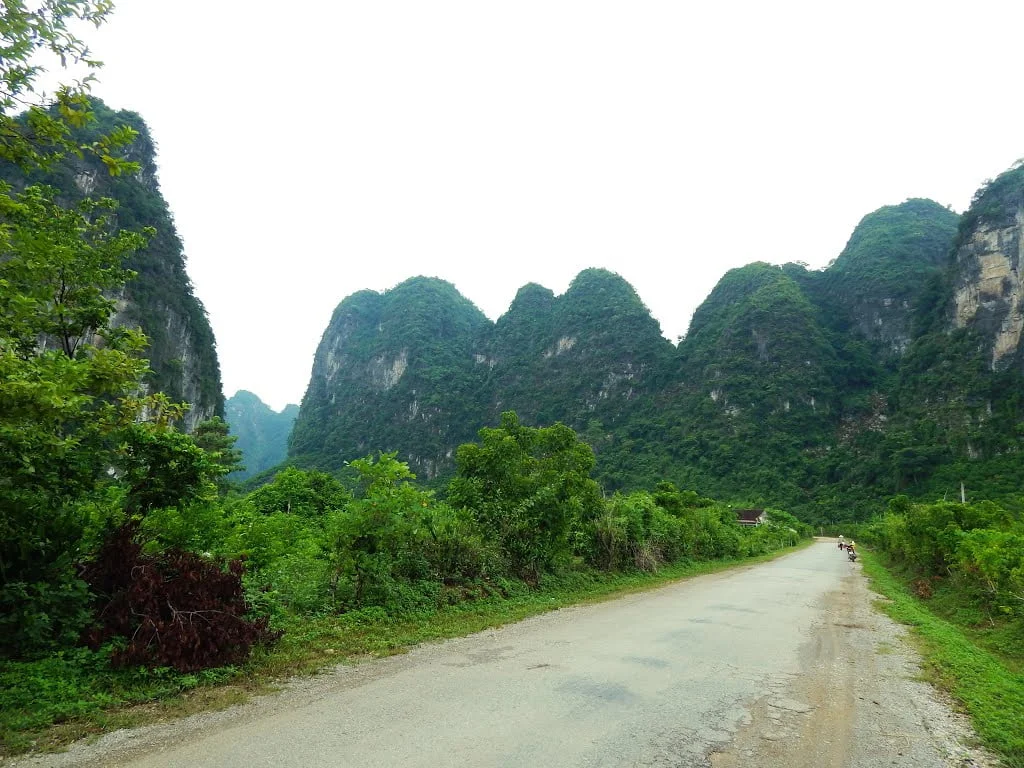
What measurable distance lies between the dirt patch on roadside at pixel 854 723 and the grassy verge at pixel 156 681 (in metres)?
3.87

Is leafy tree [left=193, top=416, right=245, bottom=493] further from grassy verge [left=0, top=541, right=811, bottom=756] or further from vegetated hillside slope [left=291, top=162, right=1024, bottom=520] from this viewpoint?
vegetated hillside slope [left=291, top=162, right=1024, bottom=520]

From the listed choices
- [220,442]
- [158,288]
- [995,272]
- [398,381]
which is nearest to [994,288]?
[995,272]

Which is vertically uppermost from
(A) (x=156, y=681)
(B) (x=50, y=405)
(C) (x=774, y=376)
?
(C) (x=774, y=376)

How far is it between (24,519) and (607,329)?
378 ft

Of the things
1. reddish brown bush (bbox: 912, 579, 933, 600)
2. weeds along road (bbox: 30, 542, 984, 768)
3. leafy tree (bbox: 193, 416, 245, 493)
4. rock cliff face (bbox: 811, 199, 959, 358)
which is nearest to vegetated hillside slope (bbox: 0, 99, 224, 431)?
leafy tree (bbox: 193, 416, 245, 493)

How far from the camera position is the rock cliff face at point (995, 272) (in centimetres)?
6412

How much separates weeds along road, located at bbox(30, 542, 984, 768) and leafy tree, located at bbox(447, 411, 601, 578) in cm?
333

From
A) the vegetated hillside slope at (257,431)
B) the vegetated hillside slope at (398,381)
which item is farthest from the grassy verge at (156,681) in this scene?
the vegetated hillside slope at (257,431)

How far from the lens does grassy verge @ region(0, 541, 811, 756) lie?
3.49 metres

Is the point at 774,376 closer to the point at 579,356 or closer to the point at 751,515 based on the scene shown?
the point at 579,356

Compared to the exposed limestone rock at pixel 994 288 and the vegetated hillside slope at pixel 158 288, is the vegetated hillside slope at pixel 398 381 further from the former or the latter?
the exposed limestone rock at pixel 994 288

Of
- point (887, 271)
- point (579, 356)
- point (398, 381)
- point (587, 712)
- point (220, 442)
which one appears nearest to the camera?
point (587, 712)

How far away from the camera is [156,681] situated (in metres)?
4.26

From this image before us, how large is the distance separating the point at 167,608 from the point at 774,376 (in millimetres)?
99317
